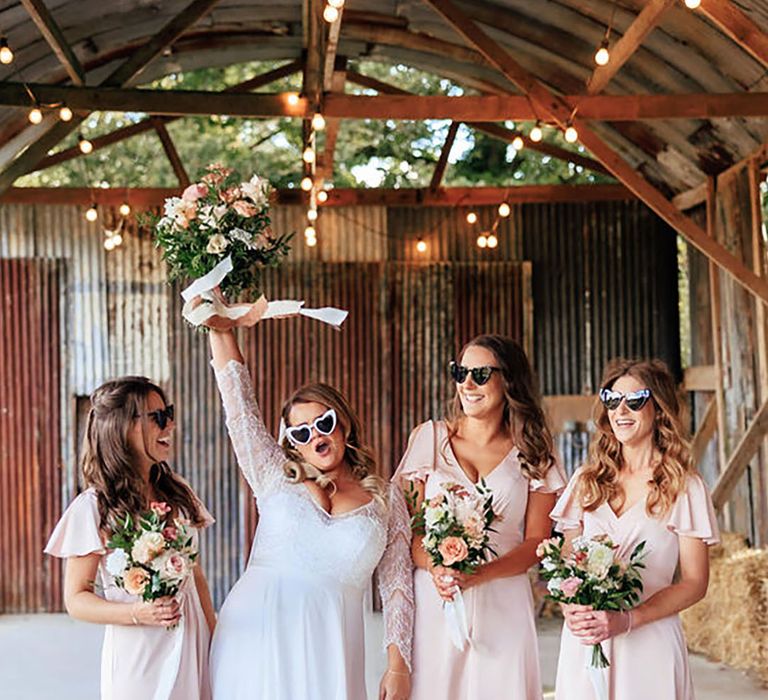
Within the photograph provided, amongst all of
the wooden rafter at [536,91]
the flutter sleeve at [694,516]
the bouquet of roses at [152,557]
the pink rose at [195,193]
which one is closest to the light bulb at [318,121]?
the wooden rafter at [536,91]

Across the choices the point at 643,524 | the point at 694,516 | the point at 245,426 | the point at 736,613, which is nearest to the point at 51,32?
the point at 245,426

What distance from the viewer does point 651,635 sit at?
4.26m

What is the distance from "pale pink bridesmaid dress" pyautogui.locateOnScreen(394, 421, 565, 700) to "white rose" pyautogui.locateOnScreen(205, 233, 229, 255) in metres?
1.19

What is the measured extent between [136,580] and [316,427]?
74 centimetres

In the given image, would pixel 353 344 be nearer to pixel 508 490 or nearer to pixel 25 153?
pixel 25 153

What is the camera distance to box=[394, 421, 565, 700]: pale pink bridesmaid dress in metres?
4.56

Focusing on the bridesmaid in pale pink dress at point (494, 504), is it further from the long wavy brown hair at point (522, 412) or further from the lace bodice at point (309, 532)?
the lace bodice at point (309, 532)

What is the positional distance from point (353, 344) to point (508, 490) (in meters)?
8.37

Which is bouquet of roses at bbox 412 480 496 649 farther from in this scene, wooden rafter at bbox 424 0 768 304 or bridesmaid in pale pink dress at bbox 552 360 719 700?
wooden rafter at bbox 424 0 768 304

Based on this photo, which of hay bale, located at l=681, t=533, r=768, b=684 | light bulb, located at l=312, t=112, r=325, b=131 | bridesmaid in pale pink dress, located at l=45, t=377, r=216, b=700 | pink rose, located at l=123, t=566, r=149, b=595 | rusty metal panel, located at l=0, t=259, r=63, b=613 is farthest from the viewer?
rusty metal panel, located at l=0, t=259, r=63, b=613

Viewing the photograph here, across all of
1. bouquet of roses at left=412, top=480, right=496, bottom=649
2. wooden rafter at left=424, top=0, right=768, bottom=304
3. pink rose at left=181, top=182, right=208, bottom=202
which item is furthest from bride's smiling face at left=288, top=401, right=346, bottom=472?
wooden rafter at left=424, top=0, right=768, bottom=304

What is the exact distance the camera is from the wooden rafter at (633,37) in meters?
7.33

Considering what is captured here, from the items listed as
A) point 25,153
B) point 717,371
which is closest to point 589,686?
point 25,153

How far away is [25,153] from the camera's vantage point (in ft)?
29.8
